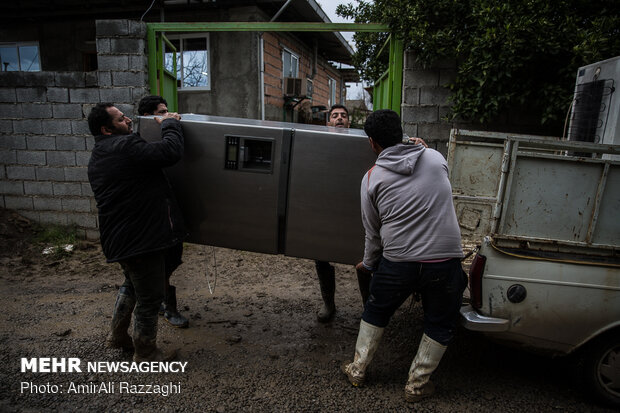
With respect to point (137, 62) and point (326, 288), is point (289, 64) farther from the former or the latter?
point (326, 288)

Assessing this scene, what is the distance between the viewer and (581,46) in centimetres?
370

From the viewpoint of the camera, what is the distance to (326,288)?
347cm

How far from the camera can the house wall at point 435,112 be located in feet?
14.5

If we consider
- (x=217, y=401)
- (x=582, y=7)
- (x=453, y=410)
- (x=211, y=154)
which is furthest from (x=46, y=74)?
(x=582, y=7)

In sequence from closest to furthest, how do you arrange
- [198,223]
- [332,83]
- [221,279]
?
[198,223] → [221,279] → [332,83]

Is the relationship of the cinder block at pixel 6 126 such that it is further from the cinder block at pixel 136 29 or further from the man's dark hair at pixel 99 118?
the man's dark hair at pixel 99 118

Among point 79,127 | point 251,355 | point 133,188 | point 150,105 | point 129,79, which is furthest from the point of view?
point 79,127

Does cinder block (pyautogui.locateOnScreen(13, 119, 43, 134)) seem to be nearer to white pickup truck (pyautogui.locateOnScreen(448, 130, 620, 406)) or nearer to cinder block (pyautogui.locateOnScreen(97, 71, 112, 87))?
cinder block (pyautogui.locateOnScreen(97, 71, 112, 87))

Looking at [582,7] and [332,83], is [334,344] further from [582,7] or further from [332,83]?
[332,83]

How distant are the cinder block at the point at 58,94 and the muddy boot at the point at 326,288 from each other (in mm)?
4201

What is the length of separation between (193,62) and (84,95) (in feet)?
12.8

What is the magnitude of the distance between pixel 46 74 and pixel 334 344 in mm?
5042

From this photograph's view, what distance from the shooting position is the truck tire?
7.54 ft

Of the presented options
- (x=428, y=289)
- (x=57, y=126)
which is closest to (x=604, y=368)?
(x=428, y=289)
